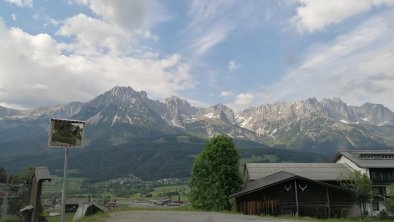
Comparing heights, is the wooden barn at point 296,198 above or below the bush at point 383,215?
above

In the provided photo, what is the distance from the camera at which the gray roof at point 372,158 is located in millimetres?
85894

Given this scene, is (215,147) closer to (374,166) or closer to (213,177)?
(213,177)

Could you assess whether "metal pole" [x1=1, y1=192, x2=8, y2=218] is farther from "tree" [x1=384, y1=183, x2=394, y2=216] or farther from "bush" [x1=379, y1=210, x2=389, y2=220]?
"bush" [x1=379, y1=210, x2=389, y2=220]

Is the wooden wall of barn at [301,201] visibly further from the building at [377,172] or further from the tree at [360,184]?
the building at [377,172]

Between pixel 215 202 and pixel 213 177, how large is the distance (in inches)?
162

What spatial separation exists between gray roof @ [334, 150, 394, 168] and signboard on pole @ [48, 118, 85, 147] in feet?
252

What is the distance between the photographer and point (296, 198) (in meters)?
56.6

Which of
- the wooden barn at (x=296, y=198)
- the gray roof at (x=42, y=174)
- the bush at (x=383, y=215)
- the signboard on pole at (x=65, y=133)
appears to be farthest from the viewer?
the bush at (x=383, y=215)

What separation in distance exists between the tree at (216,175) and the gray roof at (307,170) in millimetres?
12426

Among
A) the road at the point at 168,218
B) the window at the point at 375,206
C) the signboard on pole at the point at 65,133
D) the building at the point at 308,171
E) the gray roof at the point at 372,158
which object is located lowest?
the window at the point at 375,206

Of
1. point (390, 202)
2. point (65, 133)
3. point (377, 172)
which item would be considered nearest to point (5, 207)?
point (65, 133)

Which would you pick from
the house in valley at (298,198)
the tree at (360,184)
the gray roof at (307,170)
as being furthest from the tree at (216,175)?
the tree at (360,184)

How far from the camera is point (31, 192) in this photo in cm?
2797

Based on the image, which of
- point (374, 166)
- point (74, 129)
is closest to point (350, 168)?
point (374, 166)
